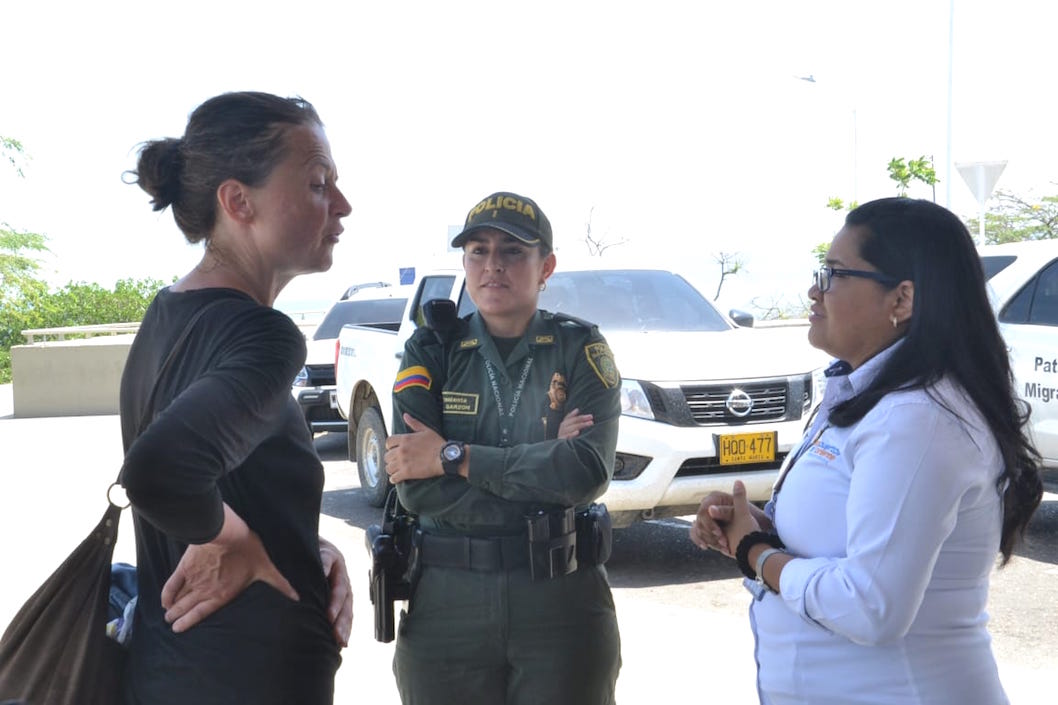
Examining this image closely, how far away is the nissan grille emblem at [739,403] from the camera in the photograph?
615 centimetres

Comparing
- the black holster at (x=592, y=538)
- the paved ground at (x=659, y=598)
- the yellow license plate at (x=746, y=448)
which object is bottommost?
the paved ground at (x=659, y=598)

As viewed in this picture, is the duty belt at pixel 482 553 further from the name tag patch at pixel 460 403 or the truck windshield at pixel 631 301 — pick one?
the truck windshield at pixel 631 301

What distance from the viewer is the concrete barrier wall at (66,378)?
18.3m

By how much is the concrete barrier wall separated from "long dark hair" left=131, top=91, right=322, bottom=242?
17603 millimetres

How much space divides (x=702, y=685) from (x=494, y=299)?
7.52ft

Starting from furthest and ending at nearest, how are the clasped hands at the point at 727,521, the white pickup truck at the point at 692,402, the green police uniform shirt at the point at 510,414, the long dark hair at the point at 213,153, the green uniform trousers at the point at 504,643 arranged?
the white pickup truck at the point at 692,402 < the green police uniform shirt at the point at 510,414 < the green uniform trousers at the point at 504,643 < the clasped hands at the point at 727,521 < the long dark hair at the point at 213,153

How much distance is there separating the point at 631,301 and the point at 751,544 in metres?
5.20

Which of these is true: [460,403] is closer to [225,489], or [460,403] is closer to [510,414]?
[510,414]

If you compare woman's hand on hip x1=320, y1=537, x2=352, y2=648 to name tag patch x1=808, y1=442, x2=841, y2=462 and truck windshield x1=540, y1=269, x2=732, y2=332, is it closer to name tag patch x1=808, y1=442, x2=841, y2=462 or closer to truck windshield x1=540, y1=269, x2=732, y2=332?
name tag patch x1=808, y1=442, x2=841, y2=462

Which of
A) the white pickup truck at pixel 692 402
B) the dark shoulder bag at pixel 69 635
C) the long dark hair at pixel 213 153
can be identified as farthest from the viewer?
the white pickup truck at pixel 692 402

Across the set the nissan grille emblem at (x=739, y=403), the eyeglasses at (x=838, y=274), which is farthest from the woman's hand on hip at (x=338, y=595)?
the nissan grille emblem at (x=739, y=403)

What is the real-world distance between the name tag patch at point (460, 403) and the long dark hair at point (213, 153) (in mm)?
1315

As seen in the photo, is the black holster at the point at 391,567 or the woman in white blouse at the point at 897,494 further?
the black holster at the point at 391,567

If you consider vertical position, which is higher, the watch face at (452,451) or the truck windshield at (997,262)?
the truck windshield at (997,262)
